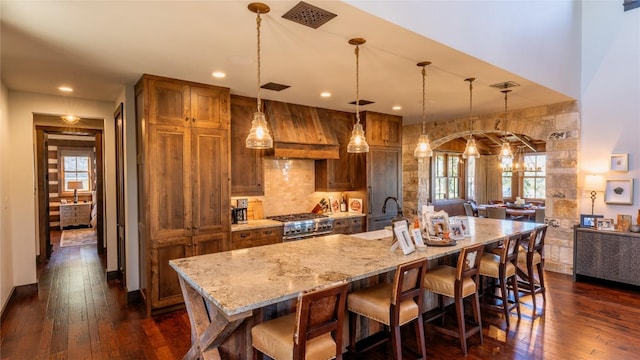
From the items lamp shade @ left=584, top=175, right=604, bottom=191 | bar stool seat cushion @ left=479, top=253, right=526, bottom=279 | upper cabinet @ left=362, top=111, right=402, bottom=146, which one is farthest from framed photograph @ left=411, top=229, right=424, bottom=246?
lamp shade @ left=584, top=175, right=604, bottom=191

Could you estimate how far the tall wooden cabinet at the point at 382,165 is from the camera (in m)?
5.76

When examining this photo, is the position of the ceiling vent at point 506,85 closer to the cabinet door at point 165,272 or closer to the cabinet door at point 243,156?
the cabinet door at point 243,156

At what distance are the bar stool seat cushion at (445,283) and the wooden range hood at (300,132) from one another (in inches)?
106

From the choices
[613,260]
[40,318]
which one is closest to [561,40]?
[613,260]

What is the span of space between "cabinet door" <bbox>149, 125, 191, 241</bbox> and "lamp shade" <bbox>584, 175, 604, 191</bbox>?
5.56m

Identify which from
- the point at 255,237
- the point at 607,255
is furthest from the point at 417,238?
the point at 607,255

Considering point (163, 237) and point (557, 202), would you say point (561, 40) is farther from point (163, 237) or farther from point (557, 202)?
point (163, 237)

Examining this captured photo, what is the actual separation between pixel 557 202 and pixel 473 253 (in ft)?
10.7

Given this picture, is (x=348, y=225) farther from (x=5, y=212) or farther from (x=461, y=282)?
(x=5, y=212)

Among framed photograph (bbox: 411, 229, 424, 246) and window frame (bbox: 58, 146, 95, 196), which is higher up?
window frame (bbox: 58, 146, 95, 196)

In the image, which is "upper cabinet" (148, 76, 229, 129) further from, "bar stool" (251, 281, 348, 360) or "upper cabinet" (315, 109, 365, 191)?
"bar stool" (251, 281, 348, 360)

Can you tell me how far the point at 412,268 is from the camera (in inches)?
91.8

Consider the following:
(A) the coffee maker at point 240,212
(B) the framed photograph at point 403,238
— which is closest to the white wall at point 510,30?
(B) the framed photograph at point 403,238

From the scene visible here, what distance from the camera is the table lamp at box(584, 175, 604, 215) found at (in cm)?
486
